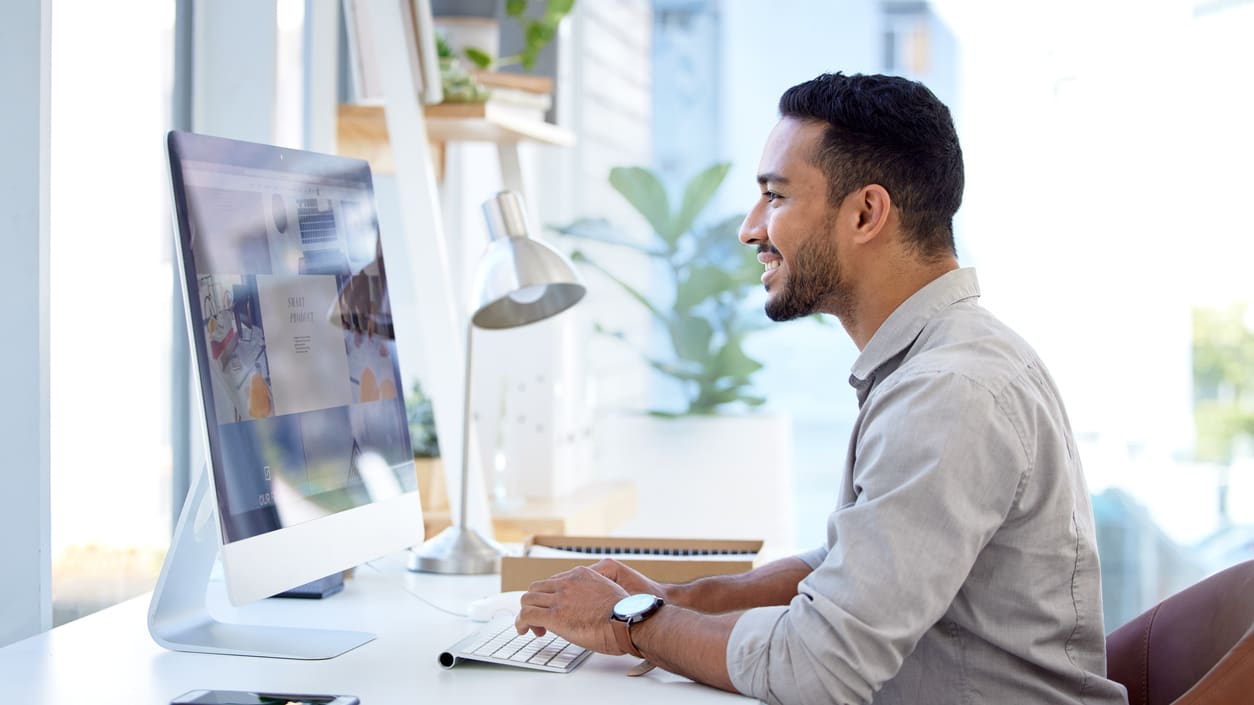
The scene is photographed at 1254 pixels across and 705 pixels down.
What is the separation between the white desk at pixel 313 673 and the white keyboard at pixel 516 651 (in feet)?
0.03

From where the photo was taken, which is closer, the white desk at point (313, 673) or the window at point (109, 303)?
the white desk at point (313, 673)

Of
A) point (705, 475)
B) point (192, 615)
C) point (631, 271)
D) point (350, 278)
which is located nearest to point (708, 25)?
point (631, 271)

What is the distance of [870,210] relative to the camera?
140 centimetres

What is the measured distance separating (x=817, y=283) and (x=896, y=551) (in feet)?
1.46

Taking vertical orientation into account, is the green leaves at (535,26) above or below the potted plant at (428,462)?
above

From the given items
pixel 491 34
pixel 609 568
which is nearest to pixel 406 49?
pixel 491 34

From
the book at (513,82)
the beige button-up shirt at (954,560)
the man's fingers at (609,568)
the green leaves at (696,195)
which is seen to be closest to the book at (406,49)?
the book at (513,82)

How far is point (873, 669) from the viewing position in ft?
3.55

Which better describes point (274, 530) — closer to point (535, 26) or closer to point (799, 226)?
point (799, 226)

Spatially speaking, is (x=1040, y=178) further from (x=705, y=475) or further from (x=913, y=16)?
(x=705, y=475)

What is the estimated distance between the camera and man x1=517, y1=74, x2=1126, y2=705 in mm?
1099

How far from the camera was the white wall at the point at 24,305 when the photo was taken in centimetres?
149

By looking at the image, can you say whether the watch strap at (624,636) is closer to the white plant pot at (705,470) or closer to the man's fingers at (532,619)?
the man's fingers at (532,619)

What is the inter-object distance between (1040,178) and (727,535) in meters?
1.75
